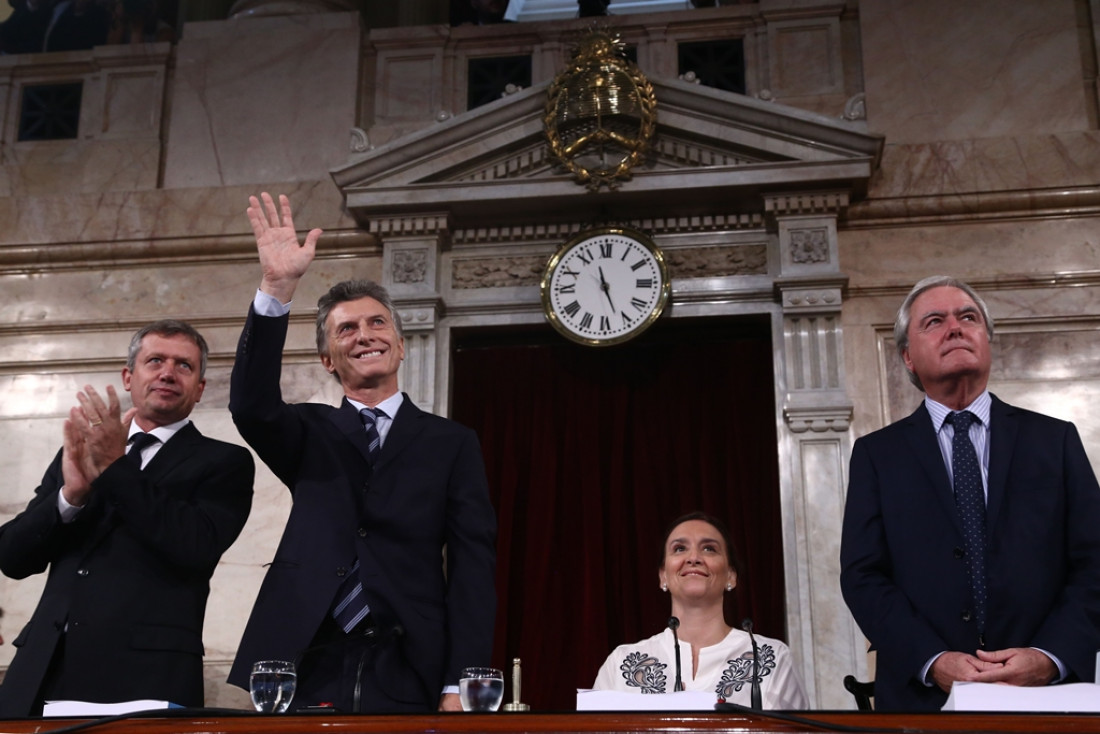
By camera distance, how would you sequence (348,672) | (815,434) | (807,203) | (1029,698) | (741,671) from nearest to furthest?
(1029,698), (348,672), (741,671), (815,434), (807,203)

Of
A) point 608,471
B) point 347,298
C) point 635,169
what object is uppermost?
point 635,169

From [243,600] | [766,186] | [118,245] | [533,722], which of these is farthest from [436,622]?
[118,245]

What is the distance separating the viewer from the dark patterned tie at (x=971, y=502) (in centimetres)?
287

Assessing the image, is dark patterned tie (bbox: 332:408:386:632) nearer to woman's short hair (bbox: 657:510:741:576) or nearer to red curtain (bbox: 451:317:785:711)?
woman's short hair (bbox: 657:510:741:576)

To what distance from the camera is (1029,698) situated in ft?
6.88

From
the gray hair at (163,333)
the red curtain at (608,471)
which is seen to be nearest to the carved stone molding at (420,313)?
the red curtain at (608,471)

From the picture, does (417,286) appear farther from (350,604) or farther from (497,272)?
(350,604)

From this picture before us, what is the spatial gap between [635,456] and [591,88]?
167cm

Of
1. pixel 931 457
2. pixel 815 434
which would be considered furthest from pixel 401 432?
pixel 815 434

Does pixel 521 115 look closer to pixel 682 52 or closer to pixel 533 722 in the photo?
pixel 682 52

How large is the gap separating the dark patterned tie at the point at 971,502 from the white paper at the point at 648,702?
929mm

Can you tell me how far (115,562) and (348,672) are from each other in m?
0.76

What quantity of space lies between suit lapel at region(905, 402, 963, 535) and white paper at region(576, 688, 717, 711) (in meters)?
1.00

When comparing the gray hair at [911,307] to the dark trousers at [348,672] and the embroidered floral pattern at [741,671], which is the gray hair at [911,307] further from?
the dark trousers at [348,672]
